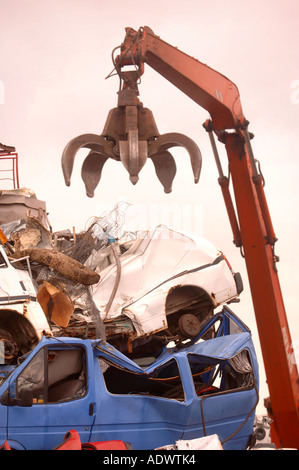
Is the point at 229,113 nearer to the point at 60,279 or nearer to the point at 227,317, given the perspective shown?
the point at 227,317

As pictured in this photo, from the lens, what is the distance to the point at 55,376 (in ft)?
25.9

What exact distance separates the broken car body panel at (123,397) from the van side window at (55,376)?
0.04 ft

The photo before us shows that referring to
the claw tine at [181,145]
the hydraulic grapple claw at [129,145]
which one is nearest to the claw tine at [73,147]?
the hydraulic grapple claw at [129,145]

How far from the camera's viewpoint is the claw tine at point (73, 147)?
7.50m

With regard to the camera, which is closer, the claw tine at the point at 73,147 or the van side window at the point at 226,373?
the claw tine at the point at 73,147

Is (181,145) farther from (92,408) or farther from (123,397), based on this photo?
→ (92,408)

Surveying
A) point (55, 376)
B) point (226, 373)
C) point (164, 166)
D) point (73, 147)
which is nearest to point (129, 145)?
point (73, 147)

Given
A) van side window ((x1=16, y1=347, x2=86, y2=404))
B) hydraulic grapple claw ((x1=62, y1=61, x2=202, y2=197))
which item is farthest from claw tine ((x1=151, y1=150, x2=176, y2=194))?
van side window ((x1=16, y1=347, x2=86, y2=404))

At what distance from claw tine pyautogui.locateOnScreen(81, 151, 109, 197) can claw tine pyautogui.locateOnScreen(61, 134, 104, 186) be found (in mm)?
266

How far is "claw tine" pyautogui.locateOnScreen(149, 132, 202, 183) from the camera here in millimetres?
7754

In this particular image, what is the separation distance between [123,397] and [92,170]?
2910 mm

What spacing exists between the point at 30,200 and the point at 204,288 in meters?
6.48

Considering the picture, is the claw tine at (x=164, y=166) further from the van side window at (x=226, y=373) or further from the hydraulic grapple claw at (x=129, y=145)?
the van side window at (x=226, y=373)

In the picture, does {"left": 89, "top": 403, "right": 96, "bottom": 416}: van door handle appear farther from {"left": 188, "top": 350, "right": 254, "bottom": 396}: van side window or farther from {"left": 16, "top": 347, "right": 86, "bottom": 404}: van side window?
{"left": 188, "top": 350, "right": 254, "bottom": 396}: van side window
